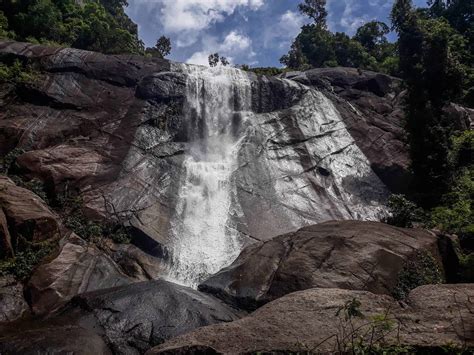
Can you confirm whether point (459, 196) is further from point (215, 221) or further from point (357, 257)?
point (215, 221)

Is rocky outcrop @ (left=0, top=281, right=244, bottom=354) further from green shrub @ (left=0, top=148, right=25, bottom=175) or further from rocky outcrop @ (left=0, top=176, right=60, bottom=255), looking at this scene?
green shrub @ (left=0, top=148, right=25, bottom=175)

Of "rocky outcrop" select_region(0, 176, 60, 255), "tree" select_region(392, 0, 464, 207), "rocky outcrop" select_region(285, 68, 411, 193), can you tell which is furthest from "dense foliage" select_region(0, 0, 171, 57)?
"tree" select_region(392, 0, 464, 207)

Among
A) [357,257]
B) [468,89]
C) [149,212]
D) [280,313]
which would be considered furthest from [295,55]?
[280,313]

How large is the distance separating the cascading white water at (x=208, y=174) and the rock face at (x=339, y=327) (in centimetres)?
863

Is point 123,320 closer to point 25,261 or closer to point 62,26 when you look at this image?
point 25,261

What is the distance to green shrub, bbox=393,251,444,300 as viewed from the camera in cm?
998

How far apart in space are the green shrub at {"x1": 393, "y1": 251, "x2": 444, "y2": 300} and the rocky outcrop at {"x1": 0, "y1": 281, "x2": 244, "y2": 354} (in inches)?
154

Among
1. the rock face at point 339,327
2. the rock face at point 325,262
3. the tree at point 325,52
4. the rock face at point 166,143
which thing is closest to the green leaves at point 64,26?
the rock face at point 166,143

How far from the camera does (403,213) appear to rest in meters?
16.4

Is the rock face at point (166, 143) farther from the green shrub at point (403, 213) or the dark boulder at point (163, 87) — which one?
the green shrub at point (403, 213)

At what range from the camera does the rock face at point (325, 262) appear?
32.7 feet

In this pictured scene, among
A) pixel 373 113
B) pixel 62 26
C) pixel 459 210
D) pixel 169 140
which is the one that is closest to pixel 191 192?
pixel 169 140

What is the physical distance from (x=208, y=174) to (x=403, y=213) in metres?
8.64

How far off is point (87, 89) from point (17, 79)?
325cm
